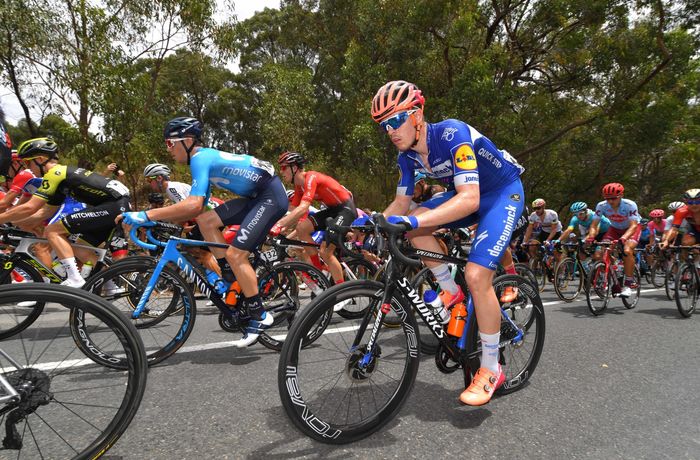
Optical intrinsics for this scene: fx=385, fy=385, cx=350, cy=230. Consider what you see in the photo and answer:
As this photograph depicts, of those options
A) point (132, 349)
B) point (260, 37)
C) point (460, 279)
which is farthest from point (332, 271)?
point (260, 37)

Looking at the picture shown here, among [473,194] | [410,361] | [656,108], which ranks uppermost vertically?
[656,108]

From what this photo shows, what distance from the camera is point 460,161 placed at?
2.39 meters

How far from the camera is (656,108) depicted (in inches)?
562

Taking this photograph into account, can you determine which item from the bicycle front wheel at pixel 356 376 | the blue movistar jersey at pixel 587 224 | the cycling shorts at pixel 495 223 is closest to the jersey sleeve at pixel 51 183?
the bicycle front wheel at pixel 356 376

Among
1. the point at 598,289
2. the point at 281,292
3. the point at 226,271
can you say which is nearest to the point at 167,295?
the point at 226,271

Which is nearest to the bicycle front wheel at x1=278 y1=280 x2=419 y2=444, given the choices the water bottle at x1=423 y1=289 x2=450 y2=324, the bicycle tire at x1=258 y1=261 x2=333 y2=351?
the water bottle at x1=423 y1=289 x2=450 y2=324

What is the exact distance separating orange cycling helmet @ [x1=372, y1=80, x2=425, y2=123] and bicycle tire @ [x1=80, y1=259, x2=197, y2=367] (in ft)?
7.12

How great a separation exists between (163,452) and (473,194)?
2.19 m

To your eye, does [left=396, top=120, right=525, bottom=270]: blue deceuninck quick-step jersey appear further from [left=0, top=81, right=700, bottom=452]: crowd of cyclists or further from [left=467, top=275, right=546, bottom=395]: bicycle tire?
[left=467, top=275, right=546, bottom=395]: bicycle tire

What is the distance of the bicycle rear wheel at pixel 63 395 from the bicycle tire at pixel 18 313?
0.20 ft

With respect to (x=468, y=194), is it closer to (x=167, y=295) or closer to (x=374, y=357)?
(x=374, y=357)

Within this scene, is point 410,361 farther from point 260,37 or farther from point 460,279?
point 260,37

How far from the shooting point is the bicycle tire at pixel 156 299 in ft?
10.4

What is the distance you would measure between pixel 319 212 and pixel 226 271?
2.26 meters
